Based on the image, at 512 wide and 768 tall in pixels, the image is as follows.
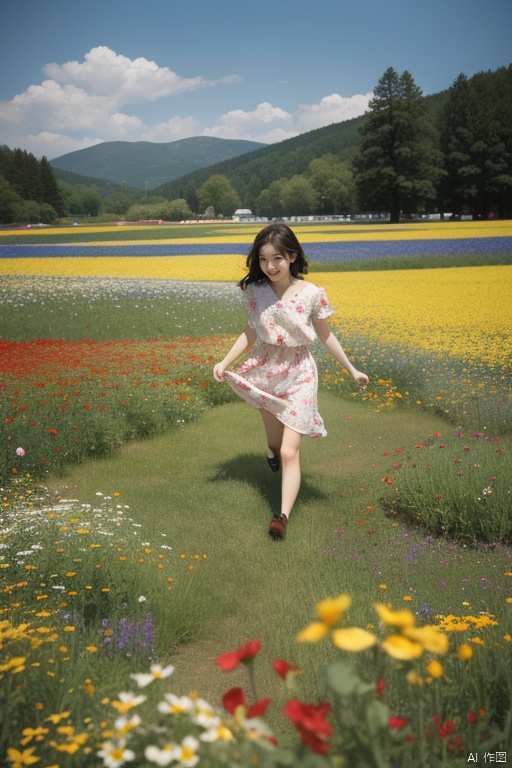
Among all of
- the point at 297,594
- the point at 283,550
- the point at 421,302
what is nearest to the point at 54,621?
the point at 297,594

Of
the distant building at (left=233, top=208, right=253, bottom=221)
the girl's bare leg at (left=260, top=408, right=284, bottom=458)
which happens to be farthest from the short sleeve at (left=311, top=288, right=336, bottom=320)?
the distant building at (left=233, top=208, right=253, bottom=221)

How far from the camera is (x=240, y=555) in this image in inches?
158

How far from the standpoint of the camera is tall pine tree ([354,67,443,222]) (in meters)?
26.3

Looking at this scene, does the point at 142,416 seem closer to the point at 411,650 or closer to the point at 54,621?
the point at 54,621

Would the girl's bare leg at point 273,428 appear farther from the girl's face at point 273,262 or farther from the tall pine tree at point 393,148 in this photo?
the tall pine tree at point 393,148

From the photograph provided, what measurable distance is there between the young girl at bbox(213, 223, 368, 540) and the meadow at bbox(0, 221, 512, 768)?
61 centimetres

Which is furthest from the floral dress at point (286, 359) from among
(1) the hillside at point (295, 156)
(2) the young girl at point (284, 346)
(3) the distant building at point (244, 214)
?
(3) the distant building at point (244, 214)

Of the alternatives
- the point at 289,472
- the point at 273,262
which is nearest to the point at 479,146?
the point at 273,262

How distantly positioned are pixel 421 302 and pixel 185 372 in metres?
5.53

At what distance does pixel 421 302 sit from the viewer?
11.8 metres

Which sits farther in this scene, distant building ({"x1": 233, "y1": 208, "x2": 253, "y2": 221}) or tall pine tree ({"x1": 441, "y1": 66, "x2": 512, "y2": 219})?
distant building ({"x1": 233, "y1": 208, "x2": 253, "y2": 221})

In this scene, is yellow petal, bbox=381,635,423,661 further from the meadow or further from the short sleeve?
the short sleeve

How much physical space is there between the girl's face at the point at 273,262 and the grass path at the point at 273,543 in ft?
5.27

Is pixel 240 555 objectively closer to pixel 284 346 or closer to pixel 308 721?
pixel 284 346
